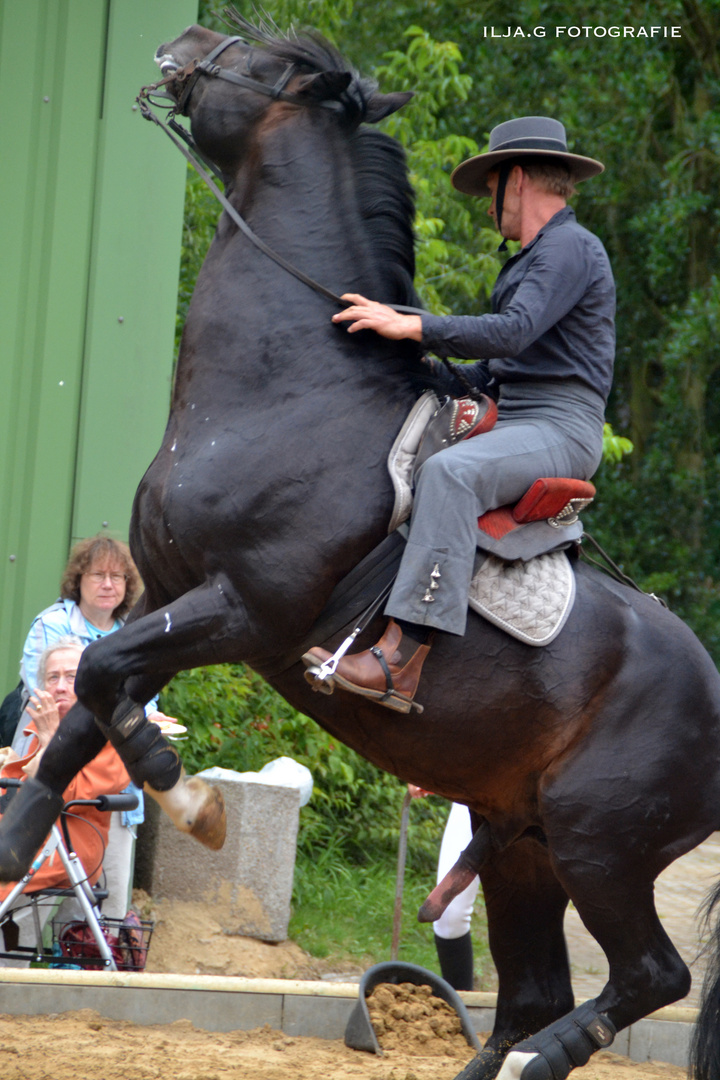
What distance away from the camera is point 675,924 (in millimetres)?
Result: 8016

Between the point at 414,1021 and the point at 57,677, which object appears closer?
the point at 414,1021

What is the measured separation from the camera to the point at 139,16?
20.7 ft

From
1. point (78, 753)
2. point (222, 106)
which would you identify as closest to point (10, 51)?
point (222, 106)

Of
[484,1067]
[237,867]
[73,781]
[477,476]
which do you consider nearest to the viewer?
[477,476]

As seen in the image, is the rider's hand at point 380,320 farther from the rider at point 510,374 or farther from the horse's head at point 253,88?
the horse's head at point 253,88

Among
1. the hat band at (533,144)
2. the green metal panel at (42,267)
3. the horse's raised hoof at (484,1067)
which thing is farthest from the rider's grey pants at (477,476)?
the green metal panel at (42,267)

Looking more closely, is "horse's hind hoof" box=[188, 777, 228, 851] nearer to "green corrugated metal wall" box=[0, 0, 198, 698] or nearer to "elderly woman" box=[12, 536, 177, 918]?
"elderly woman" box=[12, 536, 177, 918]

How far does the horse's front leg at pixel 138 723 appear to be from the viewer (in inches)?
131

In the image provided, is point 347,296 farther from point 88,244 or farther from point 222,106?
point 88,244

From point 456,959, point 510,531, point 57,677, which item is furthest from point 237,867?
point 510,531

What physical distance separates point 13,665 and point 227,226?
3.19 metres

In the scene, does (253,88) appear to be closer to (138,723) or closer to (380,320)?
(380,320)

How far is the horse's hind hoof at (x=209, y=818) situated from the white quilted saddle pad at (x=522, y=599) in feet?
3.12

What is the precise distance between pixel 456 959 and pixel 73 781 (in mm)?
1931
